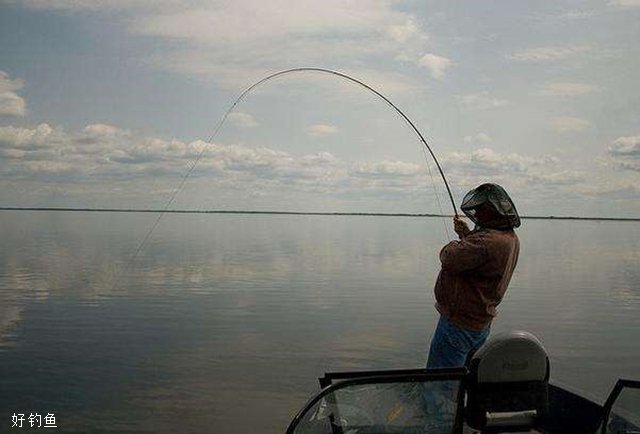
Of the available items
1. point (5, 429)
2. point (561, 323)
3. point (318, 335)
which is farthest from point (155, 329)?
point (561, 323)

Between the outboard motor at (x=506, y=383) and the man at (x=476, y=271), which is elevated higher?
the man at (x=476, y=271)

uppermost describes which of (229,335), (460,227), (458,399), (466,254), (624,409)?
(460,227)

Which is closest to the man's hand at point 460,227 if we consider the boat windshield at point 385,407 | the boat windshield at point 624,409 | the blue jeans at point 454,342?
the blue jeans at point 454,342

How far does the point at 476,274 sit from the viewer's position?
5.44 meters

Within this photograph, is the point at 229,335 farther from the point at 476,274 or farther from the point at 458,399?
the point at 458,399

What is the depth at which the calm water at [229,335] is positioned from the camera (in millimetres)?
10094

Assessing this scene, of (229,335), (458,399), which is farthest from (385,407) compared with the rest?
(229,335)

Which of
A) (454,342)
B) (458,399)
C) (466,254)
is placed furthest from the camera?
(454,342)

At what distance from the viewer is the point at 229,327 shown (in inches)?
667

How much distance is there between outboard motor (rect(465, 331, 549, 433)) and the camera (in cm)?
409

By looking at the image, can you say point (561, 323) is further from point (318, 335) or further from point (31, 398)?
point (31, 398)

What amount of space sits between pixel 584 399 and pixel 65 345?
39.7 feet

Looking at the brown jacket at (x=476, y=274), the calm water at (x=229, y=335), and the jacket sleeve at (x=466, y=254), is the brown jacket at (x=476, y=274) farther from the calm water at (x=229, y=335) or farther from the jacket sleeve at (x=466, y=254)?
the calm water at (x=229, y=335)

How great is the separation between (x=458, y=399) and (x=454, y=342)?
1.56 meters
